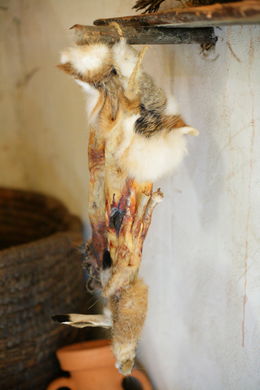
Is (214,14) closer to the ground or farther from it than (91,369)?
farther from it

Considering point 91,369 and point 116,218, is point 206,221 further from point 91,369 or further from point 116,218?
point 91,369

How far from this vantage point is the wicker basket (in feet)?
3.68

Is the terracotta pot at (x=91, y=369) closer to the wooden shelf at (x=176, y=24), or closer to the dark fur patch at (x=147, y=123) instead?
the dark fur patch at (x=147, y=123)

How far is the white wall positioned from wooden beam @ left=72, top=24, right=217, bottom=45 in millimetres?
61

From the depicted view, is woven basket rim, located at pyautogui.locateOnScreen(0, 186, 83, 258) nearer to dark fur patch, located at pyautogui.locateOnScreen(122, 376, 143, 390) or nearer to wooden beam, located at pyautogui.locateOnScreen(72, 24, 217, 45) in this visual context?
dark fur patch, located at pyautogui.locateOnScreen(122, 376, 143, 390)

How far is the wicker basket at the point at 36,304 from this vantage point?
1122mm

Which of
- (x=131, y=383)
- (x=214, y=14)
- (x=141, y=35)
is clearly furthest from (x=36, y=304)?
(x=214, y=14)

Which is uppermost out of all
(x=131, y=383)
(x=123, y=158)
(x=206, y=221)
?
(x=123, y=158)

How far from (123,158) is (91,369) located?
2.67 feet

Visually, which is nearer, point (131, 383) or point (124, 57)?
point (124, 57)

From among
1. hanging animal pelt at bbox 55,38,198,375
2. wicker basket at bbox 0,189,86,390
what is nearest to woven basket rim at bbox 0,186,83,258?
wicker basket at bbox 0,189,86,390

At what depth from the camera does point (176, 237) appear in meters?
0.95

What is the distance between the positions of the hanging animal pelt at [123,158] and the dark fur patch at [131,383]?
485mm

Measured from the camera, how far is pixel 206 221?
0.84m
